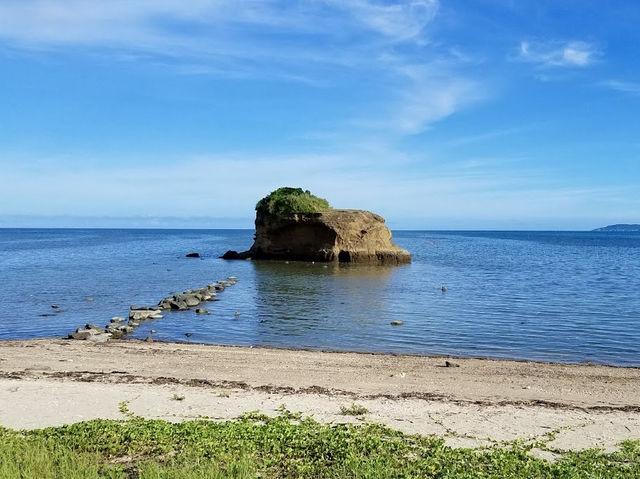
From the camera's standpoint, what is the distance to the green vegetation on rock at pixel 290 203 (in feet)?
192

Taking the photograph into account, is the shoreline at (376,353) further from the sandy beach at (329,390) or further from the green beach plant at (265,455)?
the green beach plant at (265,455)

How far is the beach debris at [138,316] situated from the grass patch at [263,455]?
11.8 metres

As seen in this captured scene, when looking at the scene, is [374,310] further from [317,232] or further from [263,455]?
[317,232]

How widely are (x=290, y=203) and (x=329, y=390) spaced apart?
46.4m

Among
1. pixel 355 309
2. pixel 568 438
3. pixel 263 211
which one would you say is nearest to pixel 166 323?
pixel 355 309

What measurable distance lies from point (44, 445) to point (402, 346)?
13.5m

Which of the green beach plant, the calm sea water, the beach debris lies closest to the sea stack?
the calm sea water

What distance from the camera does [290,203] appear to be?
193 ft

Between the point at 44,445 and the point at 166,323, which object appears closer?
the point at 44,445

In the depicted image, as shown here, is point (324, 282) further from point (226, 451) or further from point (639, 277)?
point (226, 451)

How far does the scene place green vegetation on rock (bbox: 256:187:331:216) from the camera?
58.4 metres

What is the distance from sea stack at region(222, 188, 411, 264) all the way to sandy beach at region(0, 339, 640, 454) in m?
37.6

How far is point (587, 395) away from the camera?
13617 millimetres

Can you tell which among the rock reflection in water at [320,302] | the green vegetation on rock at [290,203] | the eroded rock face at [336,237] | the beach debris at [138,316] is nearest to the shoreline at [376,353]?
the beach debris at [138,316]
